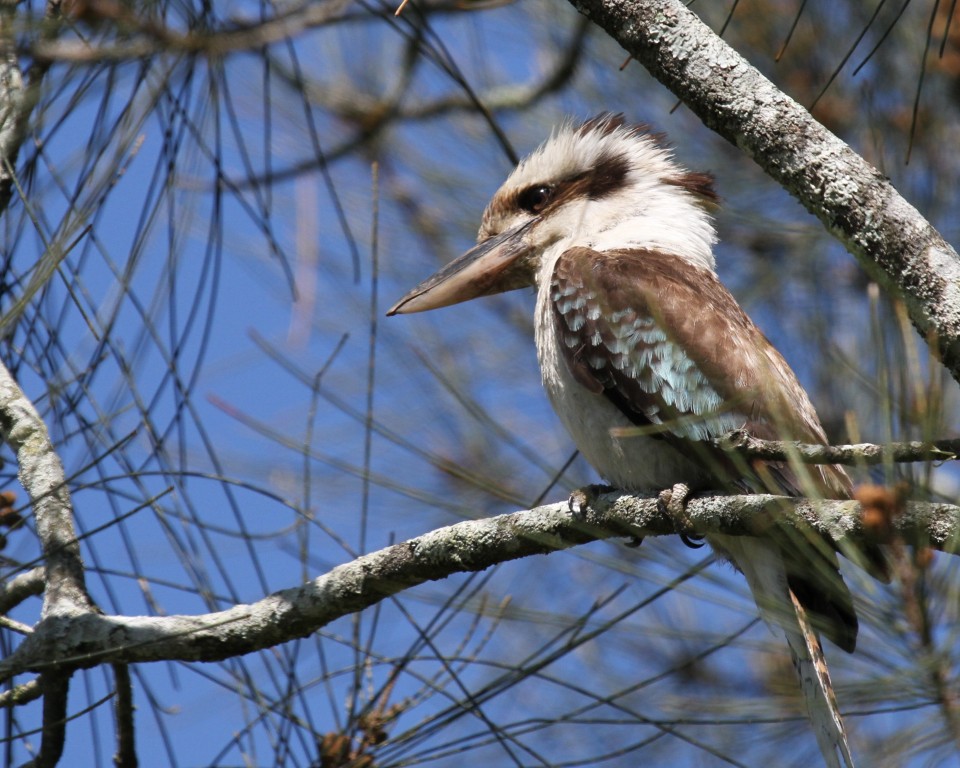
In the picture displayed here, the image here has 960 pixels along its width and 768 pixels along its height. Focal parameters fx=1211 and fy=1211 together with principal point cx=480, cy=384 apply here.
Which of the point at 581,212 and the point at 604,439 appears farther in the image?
the point at 581,212

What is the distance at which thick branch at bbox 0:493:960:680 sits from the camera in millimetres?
2248

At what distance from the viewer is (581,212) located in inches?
144

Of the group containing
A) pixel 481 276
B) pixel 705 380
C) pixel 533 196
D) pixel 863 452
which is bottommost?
pixel 863 452

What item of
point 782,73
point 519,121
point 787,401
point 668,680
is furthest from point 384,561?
point 519,121

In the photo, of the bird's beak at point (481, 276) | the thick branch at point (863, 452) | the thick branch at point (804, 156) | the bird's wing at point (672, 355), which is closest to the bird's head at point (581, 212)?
the bird's beak at point (481, 276)

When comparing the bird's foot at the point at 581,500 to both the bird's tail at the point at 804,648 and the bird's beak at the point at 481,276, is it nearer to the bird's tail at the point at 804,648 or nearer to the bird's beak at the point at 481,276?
the bird's tail at the point at 804,648

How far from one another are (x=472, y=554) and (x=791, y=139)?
985mm

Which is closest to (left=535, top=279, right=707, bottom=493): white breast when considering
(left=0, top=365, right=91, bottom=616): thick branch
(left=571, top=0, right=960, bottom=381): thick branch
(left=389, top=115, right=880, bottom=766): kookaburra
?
(left=389, top=115, right=880, bottom=766): kookaburra

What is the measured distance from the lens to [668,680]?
470cm

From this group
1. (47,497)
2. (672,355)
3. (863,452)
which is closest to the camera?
(863,452)

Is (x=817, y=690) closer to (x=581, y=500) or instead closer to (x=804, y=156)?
(x=581, y=500)

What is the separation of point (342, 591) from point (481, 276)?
1.49m

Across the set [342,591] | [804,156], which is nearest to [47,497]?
[342,591]

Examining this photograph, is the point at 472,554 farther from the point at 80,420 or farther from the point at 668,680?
the point at 668,680
